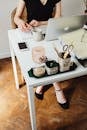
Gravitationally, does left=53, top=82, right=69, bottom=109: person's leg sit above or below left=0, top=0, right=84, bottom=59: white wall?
below

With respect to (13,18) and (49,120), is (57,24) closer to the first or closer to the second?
(13,18)

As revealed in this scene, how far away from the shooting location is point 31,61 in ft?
4.85

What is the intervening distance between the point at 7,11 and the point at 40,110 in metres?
1.23

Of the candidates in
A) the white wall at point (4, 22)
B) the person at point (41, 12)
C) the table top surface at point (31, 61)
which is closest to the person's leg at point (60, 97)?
the person at point (41, 12)

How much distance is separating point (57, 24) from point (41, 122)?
2.84 feet

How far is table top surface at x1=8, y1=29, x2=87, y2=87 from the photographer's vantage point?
131 centimetres

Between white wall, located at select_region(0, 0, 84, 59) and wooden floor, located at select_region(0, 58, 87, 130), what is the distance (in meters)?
0.55

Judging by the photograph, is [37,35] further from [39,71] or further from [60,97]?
[60,97]

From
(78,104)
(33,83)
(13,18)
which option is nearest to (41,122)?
(78,104)

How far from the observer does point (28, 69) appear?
4.62 feet

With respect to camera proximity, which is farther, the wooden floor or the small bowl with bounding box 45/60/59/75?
the wooden floor

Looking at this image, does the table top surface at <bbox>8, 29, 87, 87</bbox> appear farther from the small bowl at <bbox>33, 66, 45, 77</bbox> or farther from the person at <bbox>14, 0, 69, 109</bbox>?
the person at <bbox>14, 0, 69, 109</bbox>

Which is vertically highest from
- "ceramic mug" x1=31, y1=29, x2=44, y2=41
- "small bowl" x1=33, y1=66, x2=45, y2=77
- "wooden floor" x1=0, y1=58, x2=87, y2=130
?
"ceramic mug" x1=31, y1=29, x2=44, y2=41

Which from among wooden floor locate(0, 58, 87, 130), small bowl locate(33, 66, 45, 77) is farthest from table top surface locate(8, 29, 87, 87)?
wooden floor locate(0, 58, 87, 130)
